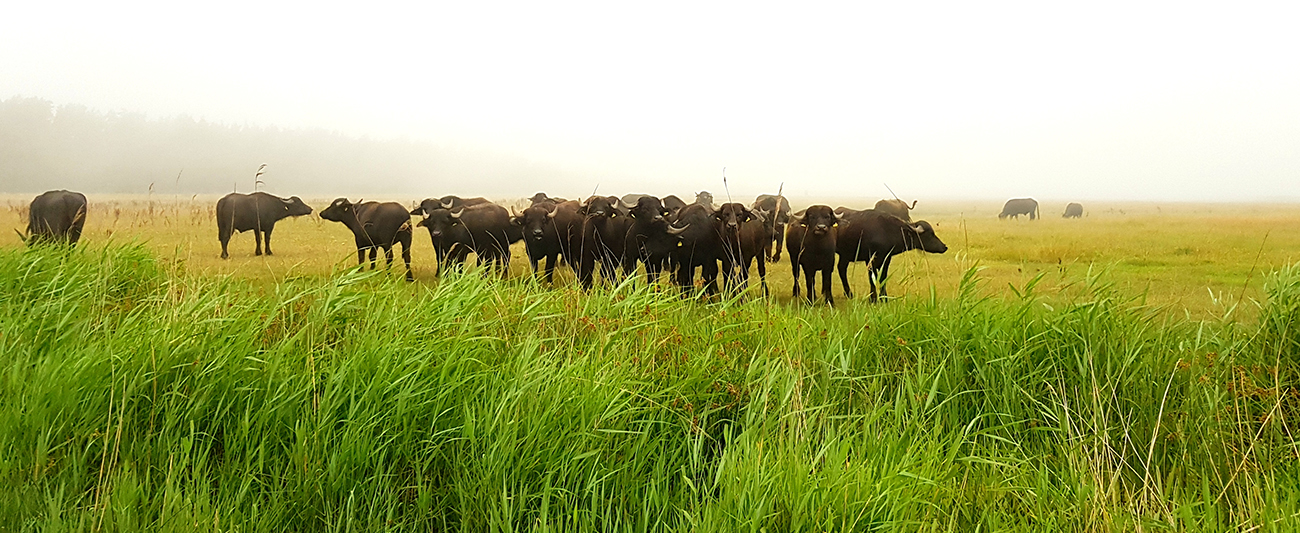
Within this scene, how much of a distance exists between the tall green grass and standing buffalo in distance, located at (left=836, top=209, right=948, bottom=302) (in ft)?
12.0

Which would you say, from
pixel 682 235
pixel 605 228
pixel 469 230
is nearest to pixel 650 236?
pixel 682 235

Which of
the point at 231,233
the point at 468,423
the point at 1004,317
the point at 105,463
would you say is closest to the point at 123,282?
the point at 105,463

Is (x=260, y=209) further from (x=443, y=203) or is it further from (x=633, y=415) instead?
(x=633, y=415)

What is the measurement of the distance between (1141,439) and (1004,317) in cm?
93

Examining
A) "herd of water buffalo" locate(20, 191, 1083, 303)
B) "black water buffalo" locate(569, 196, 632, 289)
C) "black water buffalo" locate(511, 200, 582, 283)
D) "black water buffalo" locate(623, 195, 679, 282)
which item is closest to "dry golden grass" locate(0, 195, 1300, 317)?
"herd of water buffalo" locate(20, 191, 1083, 303)

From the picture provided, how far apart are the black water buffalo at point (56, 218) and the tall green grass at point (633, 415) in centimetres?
188

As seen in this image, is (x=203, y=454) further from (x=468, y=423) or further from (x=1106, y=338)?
(x=1106, y=338)

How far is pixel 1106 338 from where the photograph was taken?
12.9 feet

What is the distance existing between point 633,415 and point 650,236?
474cm

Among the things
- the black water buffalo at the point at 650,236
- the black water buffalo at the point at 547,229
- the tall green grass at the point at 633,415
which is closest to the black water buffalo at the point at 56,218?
the tall green grass at the point at 633,415

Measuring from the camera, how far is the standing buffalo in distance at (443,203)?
34.9ft

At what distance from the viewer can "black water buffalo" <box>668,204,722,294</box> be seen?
7.75 metres

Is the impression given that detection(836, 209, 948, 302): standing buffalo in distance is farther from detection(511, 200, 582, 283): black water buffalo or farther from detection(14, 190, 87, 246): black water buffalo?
detection(14, 190, 87, 246): black water buffalo

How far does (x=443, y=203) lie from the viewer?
11039 millimetres
